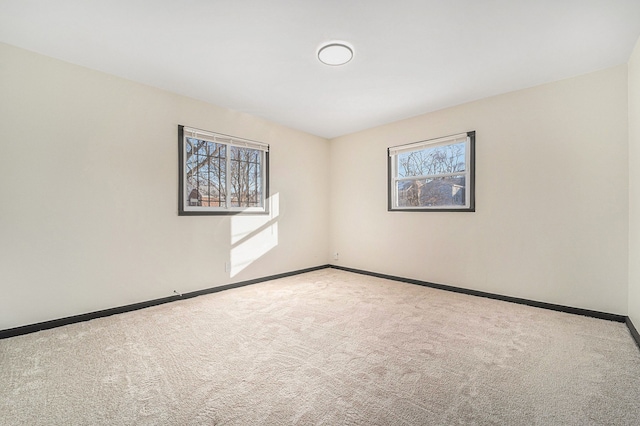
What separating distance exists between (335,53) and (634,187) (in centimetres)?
298

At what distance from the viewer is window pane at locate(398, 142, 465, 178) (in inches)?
152

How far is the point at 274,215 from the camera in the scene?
4.55 meters

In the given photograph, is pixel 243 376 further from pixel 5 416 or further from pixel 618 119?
pixel 618 119

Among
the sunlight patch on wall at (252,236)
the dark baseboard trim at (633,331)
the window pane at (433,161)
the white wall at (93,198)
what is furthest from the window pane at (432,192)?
the white wall at (93,198)

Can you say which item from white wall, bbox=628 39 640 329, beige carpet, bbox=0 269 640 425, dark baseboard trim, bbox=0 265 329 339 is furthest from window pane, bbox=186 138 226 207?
white wall, bbox=628 39 640 329

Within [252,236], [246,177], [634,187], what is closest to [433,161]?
[634,187]

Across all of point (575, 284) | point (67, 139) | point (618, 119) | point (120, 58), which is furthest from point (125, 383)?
point (618, 119)

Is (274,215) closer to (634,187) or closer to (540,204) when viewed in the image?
(540,204)

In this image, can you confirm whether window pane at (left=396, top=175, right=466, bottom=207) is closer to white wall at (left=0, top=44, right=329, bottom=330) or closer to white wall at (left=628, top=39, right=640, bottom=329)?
white wall at (left=628, top=39, right=640, bottom=329)

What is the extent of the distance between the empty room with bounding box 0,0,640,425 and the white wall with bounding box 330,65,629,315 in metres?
0.02

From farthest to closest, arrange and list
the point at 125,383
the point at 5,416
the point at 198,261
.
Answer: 1. the point at 198,261
2. the point at 125,383
3. the point at 5,416

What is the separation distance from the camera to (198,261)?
3629 mm

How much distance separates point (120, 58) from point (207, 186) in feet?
5.26

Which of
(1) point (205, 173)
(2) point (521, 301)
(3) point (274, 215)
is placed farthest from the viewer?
(3) point (274, 215)
